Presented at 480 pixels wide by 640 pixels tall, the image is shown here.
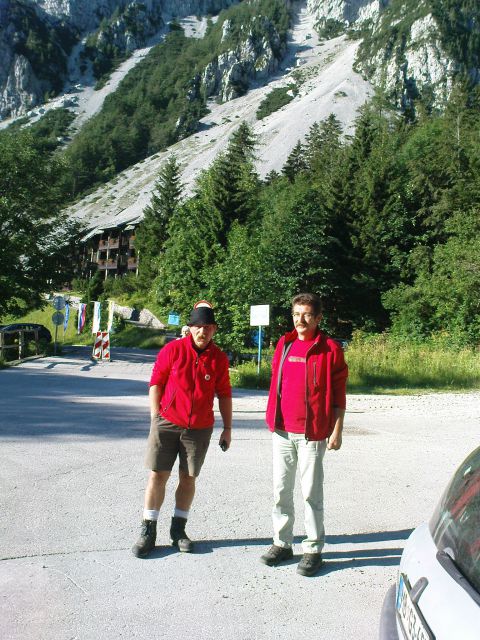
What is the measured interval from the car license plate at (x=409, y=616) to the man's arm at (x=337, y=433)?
5.42 feet

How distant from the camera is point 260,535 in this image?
4617 millimetres

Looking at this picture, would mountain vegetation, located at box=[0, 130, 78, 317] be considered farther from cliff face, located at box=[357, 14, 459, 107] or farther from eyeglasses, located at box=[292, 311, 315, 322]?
cliff face, located at box=[357, 14, 459, 107]

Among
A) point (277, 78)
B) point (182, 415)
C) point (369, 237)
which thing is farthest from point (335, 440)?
point (277, 78)

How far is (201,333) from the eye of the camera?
14.5 ft

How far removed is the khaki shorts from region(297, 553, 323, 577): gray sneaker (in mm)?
965

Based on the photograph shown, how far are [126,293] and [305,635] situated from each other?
66973 millimetres

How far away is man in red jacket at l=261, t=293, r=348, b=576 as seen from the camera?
4.04 meters

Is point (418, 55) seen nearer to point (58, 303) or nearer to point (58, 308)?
point (58, 303)

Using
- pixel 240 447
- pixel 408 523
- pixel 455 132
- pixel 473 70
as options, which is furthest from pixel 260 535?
pixel 473 70

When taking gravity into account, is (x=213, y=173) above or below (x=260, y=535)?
above

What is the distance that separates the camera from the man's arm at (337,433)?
4059mm

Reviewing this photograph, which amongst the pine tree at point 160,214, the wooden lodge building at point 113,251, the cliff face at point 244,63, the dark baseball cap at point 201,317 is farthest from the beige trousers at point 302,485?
the cliff face at point 244,63

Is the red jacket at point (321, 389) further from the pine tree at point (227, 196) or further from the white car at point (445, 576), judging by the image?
the pine tree at point (227, 196)

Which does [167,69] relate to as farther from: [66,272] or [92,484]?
[92,484]
